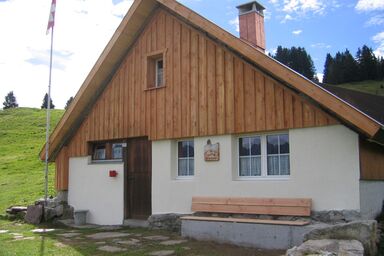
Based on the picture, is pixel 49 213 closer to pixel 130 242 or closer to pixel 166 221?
pixel 166 221

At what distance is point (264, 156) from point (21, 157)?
1022 inches

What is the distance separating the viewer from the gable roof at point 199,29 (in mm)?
8352

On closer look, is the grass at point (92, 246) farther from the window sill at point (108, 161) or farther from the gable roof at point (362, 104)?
the gable roof at point (362, 104)

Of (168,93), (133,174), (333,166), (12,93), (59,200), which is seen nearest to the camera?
(333,166)

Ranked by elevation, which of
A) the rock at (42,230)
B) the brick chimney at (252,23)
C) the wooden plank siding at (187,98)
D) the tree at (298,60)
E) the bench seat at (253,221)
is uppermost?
the tree at (298,60)

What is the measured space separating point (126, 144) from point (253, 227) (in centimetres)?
539

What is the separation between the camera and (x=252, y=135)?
1055 cm

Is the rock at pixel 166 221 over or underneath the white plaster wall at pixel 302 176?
underneath

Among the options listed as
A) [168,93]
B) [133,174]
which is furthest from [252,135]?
[133,174]

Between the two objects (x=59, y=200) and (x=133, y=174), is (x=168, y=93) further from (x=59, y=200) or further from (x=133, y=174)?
(x=59, y=200)

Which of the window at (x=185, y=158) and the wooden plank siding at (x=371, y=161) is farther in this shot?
the window at (x=185, y=158)

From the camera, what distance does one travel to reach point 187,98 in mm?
11727

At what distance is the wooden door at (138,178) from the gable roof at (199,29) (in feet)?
7.67

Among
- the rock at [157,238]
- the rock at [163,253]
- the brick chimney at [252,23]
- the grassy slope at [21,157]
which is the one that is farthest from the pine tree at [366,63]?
the rock at [163,253]
